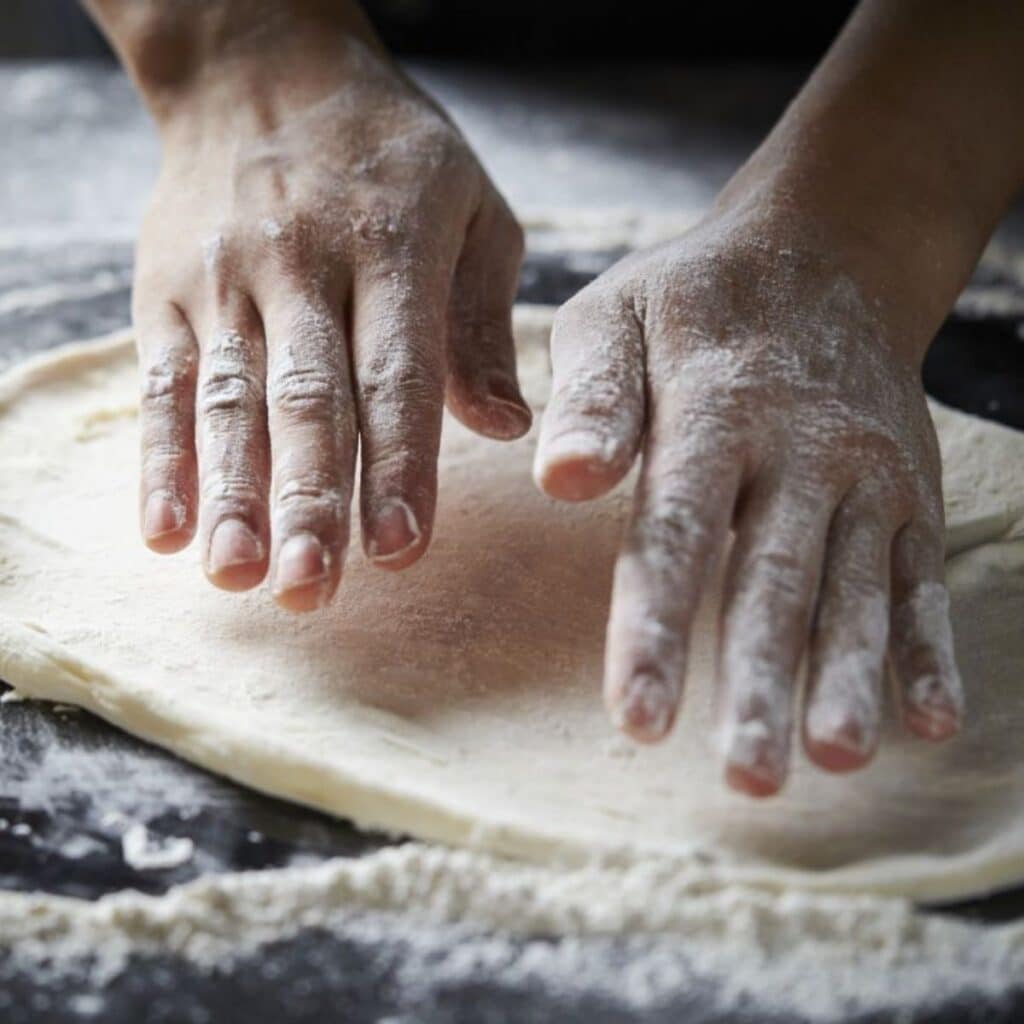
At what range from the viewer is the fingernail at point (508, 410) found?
105cm

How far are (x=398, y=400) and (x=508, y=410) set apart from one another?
12 centimetres

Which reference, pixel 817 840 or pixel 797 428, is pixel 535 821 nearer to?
pixel 817 840

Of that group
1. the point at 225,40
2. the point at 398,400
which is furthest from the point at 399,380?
the point at 225,40

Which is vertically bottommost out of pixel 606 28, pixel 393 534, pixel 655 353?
pixel 606 28

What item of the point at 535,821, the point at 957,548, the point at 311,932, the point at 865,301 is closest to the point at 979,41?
the point at 865,301

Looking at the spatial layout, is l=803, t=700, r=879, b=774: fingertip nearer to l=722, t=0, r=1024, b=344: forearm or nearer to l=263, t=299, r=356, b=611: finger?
l=263, t=299, r=356, b=611: finger

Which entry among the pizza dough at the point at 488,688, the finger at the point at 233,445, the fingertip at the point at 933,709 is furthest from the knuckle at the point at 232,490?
the fingertip at the point at 933,709

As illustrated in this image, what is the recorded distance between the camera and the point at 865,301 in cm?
101

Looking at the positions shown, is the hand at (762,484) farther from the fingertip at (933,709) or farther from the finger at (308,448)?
the finger at (308,448)

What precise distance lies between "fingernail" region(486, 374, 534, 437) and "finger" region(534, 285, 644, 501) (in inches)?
4.4

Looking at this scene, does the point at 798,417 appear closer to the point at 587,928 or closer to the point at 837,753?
the point at 837,753

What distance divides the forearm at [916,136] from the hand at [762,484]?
0.10 m

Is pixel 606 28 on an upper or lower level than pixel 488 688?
lower

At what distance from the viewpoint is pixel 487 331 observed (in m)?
1.11
